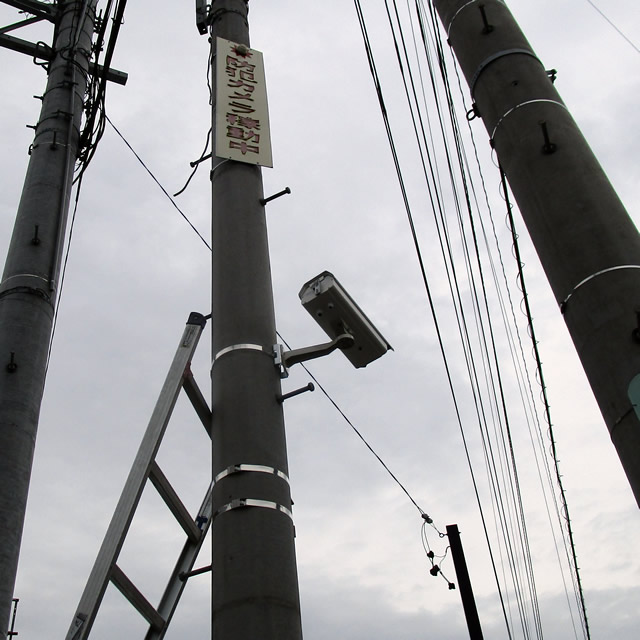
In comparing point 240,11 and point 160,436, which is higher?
point 240,11

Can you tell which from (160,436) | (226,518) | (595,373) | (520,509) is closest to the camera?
(595,373)

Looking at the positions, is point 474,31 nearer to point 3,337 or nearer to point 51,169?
point 3,337

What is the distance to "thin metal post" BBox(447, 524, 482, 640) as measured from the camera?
1382 centimetres

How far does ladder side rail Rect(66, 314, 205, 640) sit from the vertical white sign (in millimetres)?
1433

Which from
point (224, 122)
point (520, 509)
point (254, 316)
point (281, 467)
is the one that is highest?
point (520, 509)

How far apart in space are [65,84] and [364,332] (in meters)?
6.33

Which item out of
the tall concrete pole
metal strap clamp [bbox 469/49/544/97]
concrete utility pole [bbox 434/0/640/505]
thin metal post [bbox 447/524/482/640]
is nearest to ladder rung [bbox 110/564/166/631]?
the tall concrete pole

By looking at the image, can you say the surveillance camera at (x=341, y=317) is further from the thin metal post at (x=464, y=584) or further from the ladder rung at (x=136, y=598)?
the thin metal post at (x=464, y=584)

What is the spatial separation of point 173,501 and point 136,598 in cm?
59

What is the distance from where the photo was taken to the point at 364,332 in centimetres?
459

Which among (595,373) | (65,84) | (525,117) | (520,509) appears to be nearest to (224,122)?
(525,117)

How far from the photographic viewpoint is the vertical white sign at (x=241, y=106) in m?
5.37

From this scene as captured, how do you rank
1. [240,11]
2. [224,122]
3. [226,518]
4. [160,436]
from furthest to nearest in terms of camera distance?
[240,11]
[224,122]
[160,436]
[226,518]

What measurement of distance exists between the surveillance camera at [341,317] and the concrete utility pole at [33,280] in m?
2.92
